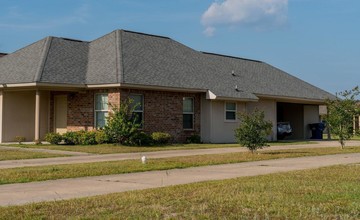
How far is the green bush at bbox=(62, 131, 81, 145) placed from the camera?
1000 inches

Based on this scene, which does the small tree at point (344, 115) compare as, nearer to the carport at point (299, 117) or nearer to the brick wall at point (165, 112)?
the brick wall at point (165, 112)

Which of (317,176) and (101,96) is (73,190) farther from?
(101,96)

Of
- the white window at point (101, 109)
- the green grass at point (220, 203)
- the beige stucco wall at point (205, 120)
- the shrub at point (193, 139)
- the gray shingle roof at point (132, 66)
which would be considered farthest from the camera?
the beige stucco wall at point (205, 120)

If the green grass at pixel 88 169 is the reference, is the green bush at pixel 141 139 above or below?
above

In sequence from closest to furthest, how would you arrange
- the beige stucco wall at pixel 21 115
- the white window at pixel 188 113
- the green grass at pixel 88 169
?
Result: the green grass at pixel 88 169 < the beige stucco wall at pixel 21 115 < the white window at pixel 188 113

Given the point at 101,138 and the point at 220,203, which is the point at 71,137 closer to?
the point at 101,138

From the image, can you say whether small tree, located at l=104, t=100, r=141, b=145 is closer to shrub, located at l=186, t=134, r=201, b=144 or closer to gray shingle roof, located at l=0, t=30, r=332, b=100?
gray shingle roof, located at l=0, t=30, r=332, b=100

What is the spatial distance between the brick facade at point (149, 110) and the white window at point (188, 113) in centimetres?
36

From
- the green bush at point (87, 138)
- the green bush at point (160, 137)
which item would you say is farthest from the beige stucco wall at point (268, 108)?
the green bush at point (87, 138)

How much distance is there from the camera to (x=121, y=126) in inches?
951

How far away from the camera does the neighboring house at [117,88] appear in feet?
84.6

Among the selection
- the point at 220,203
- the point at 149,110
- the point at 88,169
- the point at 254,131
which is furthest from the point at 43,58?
the point at 220,203

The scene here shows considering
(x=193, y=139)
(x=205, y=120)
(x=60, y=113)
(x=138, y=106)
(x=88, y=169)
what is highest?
(x=138, y=106)

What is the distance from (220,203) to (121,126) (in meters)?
16.1
